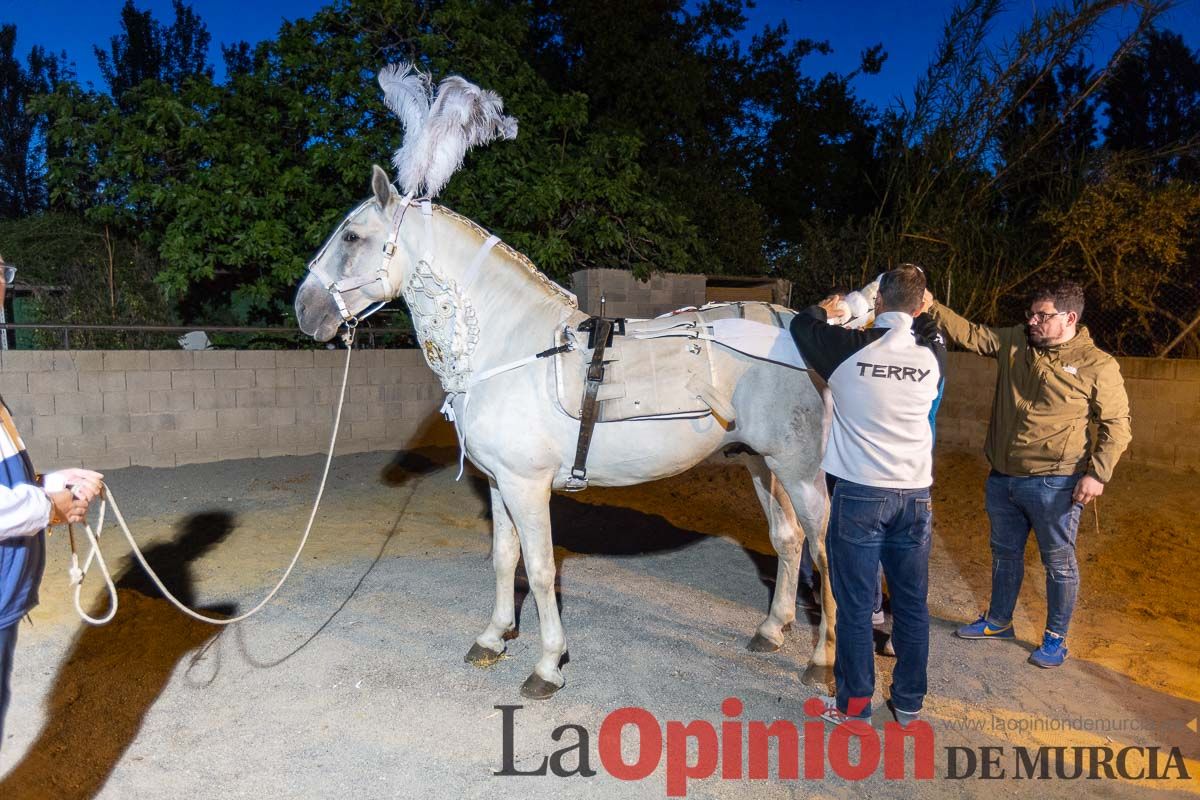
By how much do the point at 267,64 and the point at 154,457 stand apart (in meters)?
4.74

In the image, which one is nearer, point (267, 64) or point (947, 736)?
point (947, 736)

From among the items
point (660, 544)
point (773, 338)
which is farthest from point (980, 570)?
point (773, 338)

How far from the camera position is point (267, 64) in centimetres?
834

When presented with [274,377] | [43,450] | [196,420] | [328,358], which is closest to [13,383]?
[43,450]

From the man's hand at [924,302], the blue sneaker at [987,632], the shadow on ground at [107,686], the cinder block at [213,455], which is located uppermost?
the man's hand at [924,302]

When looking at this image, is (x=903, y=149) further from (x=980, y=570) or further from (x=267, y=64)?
(x=267, y=64)

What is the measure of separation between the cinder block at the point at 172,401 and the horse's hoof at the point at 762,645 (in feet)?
22.2

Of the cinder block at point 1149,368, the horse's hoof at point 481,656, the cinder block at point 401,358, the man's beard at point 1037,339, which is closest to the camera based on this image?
the horse's hoof at point 481,656

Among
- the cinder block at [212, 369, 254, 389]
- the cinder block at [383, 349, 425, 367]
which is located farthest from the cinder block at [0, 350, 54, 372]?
the cinder block at [383, 349, 425, 367]

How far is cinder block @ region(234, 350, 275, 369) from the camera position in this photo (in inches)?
316

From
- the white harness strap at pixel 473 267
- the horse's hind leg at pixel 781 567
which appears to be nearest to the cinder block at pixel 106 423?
the white harness strap at pixel 473 267

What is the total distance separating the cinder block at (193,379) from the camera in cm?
766

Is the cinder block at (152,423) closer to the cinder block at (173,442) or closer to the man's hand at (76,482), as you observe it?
the cinder block at (173,442)

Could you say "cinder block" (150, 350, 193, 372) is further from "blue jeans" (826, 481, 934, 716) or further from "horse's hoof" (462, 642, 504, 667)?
"blue jeans" (826, 481, 934, 716)
